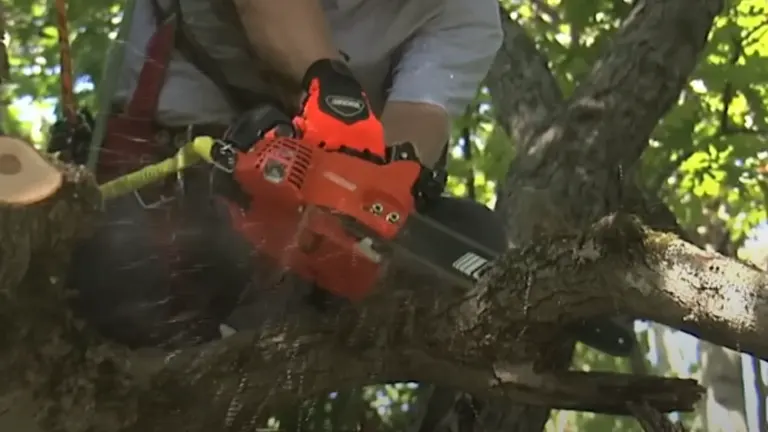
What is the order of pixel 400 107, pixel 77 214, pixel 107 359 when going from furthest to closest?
pixel 400 107 → pixel 107 359 → pixel 77 214

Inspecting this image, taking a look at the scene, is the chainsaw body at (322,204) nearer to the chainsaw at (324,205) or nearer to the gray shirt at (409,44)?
the chainsaw at (324,205)

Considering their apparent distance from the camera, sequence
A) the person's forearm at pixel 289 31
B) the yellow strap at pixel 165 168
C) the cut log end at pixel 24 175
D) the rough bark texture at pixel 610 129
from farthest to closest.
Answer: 1. the rough bark texture at pixel 610 129
2. the person's forearm at pixel 289 31
3. the yellow strap at pixel 165 168
4. the cut log end at pixel 24 175

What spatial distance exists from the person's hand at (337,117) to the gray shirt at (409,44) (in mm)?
169

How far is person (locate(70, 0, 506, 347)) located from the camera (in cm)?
92

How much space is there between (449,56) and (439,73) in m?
0.03

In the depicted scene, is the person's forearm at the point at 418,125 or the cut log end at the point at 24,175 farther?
the person's forearm at the point at 418,125

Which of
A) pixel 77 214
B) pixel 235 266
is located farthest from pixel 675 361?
pixel 77 214

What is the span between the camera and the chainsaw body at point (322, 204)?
0.88 meters

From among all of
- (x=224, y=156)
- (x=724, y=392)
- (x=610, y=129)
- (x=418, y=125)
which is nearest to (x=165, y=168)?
(x=224, y=156)

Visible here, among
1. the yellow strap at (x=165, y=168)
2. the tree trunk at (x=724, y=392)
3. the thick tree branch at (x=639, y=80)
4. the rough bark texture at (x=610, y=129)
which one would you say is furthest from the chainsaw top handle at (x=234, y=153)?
the tree trunk at (x=724, y=392)

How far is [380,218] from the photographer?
90cm

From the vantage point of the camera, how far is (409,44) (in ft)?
3.82

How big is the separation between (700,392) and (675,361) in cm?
106

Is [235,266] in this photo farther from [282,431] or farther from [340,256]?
[282,431]
